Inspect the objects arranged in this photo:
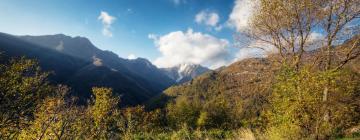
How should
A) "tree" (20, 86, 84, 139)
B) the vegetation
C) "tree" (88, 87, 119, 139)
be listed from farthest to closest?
"tree" (88, 87, 119, 139)
the vegetation
"tree" (20, 86, 84, 139)

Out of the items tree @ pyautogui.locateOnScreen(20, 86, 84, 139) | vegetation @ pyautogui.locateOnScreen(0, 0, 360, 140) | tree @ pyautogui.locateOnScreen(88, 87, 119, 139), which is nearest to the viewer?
tree @ pyautogui.locateOnScreen(20, 86, 84, 139)

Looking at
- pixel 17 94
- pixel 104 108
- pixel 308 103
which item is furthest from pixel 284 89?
pixel 104 108

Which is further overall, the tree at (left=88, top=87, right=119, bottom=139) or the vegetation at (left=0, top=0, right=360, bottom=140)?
the tree at (left=88, top=87, right=119, bottom=139)

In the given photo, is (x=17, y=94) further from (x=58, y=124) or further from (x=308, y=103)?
(x=308, y=103)

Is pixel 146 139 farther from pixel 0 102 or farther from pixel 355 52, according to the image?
pixel 355 52

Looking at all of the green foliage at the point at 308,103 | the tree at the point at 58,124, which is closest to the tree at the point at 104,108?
the tree at the point at 58,124

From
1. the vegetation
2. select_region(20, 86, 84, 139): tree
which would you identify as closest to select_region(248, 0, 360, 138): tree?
the vegetation

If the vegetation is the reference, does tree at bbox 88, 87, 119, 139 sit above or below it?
below

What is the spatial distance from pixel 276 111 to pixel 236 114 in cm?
9103

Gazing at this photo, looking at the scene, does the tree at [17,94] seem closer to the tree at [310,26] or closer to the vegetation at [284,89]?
the vegetation at [284,89]

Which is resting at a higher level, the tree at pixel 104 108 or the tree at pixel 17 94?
the tree at pixel 17 94

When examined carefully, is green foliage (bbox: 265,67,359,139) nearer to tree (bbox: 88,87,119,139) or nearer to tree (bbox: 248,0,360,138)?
tree (bbox: 248,0,360,138)

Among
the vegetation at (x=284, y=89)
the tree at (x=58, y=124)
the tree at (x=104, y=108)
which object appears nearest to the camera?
the tree at (x=58, y=124)

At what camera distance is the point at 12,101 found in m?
11.2
